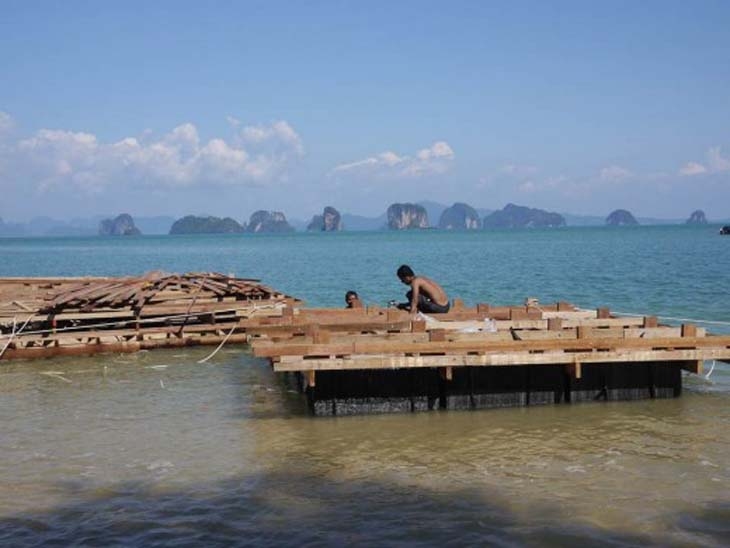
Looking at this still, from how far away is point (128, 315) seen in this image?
67.6 ft

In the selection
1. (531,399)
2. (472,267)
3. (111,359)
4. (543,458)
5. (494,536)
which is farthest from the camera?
(472,267)

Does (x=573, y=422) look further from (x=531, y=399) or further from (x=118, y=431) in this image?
(x=118, y=431)

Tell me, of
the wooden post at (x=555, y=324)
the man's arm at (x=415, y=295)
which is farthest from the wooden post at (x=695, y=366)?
the man's arm at (x=415, y=295)

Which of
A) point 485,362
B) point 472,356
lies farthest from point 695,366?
point 472,356

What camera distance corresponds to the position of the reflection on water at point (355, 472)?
815 centimetres

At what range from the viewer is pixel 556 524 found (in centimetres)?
815

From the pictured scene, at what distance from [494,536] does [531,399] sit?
5.64 m

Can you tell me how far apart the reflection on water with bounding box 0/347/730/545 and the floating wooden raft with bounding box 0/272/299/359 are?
16.5 ft

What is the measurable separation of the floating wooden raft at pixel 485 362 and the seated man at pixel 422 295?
1.49m

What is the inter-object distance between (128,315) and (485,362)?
11.6 meters

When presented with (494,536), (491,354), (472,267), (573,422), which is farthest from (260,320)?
(472,267)

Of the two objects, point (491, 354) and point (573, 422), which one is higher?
point (491, 354)

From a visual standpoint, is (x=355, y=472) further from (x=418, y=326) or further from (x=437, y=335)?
(x=418, y=326)

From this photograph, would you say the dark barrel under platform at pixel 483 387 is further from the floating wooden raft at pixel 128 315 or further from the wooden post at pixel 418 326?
the floating wooden raft at pixel 128 315
